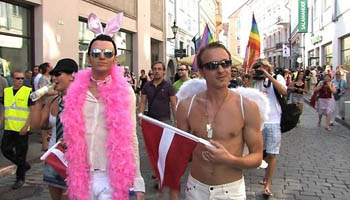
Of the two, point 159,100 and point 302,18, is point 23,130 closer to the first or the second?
point 159,100

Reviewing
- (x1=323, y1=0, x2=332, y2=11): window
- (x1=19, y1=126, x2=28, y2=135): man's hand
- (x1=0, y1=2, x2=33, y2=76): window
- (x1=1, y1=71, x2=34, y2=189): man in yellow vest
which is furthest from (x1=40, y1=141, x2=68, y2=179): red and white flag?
(x1=323, y1=0, x2=332, y2=11): window

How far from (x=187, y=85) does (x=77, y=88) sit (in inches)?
32.7

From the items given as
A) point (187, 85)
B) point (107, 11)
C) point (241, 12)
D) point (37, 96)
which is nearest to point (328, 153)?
point (187, 85)

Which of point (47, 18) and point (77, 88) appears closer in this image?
point (77, 88)

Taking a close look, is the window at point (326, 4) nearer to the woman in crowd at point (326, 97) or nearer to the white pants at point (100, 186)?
the woman in crowd at point (326, 97)

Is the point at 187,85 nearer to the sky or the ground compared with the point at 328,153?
nearer to the sky

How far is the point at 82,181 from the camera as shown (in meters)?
2.82

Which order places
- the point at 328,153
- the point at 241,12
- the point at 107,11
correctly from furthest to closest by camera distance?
the point at 241,12 → the point at 107,11 → the point at 328,153

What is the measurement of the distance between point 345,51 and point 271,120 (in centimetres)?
2060

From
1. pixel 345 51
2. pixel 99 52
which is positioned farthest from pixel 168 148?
pixel 345 51

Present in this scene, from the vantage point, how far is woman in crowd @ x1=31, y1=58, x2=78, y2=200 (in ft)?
10.7

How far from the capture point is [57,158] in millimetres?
3061

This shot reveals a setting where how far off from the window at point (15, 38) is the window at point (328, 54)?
21990 mm

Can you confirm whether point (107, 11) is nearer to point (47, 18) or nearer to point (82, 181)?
point (47, 18)
